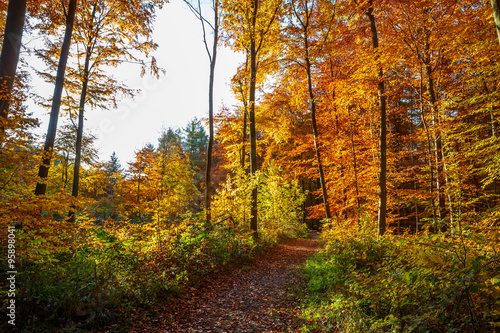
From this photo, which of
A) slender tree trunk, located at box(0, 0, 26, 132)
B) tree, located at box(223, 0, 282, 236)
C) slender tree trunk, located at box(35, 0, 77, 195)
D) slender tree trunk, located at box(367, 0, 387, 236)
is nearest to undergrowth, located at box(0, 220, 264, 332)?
slender tree trunk, located at box(35, 0, 77, 195)

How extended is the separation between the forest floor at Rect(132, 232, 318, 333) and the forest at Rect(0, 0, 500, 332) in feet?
0.27

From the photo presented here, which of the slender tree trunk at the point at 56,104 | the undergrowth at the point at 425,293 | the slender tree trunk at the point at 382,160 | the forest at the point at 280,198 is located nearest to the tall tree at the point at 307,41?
the forest at the point at 280,198

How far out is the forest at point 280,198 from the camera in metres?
3.52

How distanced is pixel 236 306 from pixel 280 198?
12.3 meters

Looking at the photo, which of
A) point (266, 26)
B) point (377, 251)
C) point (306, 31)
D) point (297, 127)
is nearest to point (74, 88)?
point (266, 26)

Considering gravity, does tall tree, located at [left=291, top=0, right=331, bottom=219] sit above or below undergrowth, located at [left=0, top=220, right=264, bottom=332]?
above

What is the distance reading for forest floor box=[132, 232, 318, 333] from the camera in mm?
4516

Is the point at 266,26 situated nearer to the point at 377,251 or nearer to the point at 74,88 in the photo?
the point at 74,88

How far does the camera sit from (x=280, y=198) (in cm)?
1758

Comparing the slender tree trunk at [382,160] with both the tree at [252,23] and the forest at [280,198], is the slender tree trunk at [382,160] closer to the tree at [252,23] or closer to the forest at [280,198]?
the forest at [280,198]

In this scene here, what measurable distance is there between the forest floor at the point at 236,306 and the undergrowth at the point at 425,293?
673 millimetres

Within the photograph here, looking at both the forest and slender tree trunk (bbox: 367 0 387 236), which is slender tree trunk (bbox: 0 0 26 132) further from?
slender tree trunk (bbox: 367 0 387 236)

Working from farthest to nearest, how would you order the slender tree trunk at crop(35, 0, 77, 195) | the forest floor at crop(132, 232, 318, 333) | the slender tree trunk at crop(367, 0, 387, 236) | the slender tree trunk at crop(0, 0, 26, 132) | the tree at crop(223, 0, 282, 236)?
the tree at crop(223, 0, 282, 236), the slender tree trunk at crop(367, 0, 387, 236), the slender tree trunk at crop(35, 0, 77, 195), the slender tree trunk at crop(0, 0, 26, 132), the forest floor at crop(132, 232, 318, 333)

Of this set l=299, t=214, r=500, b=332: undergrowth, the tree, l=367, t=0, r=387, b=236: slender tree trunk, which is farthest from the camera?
the tree
